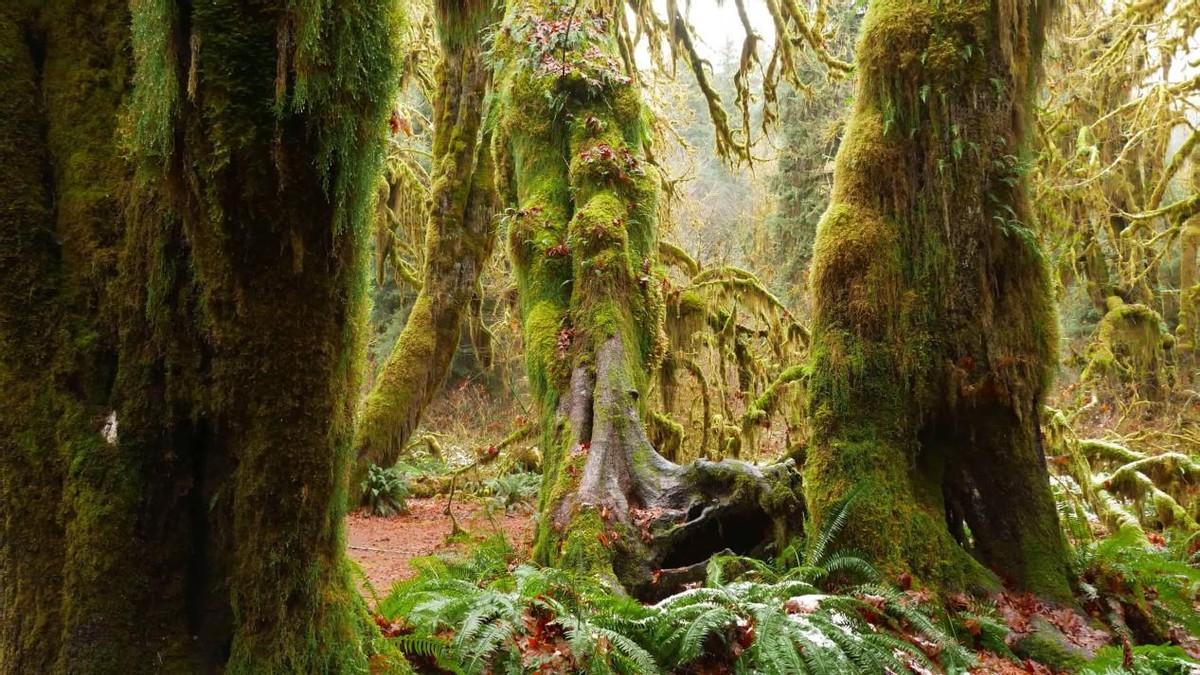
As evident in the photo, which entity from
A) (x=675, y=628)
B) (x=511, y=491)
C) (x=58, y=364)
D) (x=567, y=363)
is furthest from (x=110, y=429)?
(x=511, y=491)

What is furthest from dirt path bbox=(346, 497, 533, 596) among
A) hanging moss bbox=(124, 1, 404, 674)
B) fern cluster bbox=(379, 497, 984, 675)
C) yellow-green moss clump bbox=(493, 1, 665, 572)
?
hanging moss bbox=(124, 1, 404, 674)

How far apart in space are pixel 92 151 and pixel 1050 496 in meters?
5.59

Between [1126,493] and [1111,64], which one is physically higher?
[1111,64]

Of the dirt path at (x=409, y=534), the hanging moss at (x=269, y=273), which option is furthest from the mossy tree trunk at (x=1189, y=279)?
the hanging moss at (x=269, y=273)

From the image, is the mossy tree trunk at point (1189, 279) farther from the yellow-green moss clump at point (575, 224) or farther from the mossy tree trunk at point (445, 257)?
the mossy tree trunk at point (445, 257)

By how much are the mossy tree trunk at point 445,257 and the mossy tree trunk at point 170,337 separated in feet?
20.6

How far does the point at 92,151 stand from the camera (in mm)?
2549

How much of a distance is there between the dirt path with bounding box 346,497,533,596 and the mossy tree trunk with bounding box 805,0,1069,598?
139 inches

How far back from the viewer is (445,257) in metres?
9.27

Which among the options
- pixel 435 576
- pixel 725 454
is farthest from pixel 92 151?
pixel 725 454

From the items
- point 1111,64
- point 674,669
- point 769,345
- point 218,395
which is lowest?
point 674,669

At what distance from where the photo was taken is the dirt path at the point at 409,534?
25.6 ft

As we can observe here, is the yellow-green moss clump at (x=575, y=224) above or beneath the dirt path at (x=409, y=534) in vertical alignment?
above

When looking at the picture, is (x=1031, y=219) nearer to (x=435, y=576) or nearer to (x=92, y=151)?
(x=435, y=576)
